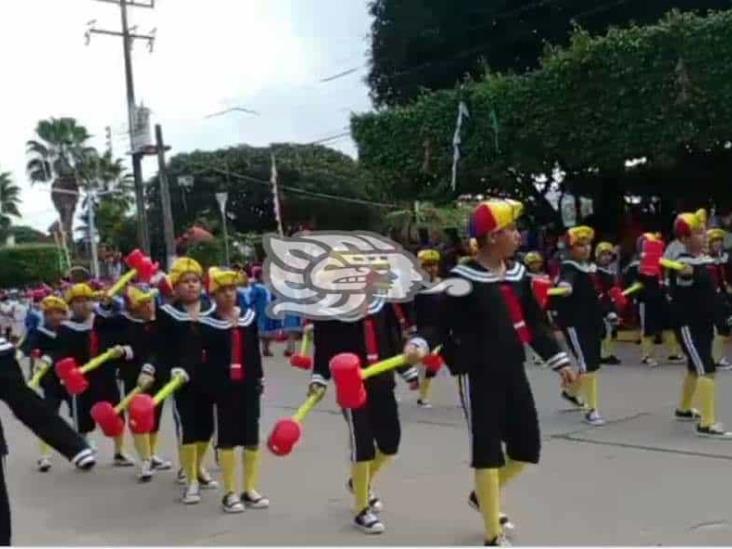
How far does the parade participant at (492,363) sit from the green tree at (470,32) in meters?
14.4

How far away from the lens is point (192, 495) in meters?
7.16

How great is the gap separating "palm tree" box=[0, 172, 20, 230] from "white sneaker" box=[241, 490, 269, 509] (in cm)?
7096

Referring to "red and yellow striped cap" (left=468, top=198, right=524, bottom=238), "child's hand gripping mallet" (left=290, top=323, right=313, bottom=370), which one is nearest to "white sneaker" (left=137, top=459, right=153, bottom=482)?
"child's hand gripping mallet" (left=290, top=323, right=313, bottom=370)

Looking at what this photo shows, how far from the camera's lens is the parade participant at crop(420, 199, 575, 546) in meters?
5.26

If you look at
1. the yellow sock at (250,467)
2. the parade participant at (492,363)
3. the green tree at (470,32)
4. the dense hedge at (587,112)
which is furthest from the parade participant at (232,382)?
the green tree at (470,32)

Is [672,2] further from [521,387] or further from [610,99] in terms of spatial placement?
[521,387]

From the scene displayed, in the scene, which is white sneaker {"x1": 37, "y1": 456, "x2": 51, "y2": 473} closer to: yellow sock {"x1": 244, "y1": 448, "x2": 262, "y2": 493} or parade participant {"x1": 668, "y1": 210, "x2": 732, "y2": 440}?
yellow sock {"x1": 244, "y1": 448, "x2": 262, "y2": 493}

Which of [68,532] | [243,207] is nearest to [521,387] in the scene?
[68,532]

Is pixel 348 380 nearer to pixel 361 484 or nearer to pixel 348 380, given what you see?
pixel 348 380

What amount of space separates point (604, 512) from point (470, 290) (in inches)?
65.0

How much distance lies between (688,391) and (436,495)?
291 cm

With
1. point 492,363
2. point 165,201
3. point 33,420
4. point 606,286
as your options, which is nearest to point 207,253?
point 165,201

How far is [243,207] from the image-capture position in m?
49.8

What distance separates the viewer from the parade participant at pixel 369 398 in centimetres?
604
